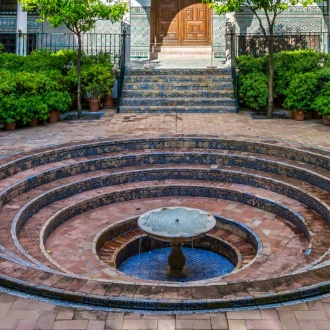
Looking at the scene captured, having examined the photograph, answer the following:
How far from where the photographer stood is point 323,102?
13.4 meters

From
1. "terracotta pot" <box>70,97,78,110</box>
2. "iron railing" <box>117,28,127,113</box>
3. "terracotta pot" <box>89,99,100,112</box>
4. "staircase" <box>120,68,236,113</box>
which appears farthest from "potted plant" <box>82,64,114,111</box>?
"staircase" <box>120,68,236,113</box>

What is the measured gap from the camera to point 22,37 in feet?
Answer: 63.5

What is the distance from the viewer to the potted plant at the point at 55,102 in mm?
13859

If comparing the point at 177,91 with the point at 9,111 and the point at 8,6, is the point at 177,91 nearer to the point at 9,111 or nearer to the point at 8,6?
the point at 9,111

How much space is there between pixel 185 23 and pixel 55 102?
8171 millimetres

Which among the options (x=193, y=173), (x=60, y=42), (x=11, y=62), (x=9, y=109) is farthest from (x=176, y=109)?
(x=60, y=42)

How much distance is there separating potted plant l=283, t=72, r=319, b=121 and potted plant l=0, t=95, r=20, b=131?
23.1 ft

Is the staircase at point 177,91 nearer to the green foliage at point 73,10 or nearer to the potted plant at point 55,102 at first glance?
the potted plant at point 55,102

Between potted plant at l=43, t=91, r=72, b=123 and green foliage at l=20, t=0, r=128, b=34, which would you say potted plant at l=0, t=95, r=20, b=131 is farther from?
green foliage at l=20, t=0, r=128, b=34

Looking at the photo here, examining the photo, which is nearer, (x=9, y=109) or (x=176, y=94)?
(x=9, y=109)

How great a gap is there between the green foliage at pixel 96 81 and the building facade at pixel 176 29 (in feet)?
9.89

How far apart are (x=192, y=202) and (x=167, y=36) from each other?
37.1 feet

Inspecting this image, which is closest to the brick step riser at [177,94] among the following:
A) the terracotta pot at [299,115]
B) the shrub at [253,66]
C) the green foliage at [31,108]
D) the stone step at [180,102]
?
the stone step at [180,102]

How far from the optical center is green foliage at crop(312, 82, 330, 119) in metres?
13.3
